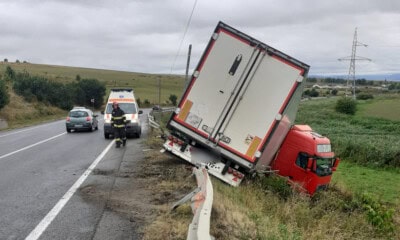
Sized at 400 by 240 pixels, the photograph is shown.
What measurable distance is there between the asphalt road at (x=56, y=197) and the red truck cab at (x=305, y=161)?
4.11 m

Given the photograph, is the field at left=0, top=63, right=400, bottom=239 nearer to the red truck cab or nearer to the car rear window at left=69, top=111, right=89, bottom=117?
the red truck cab

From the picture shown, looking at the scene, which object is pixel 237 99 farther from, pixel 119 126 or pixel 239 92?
pixel 119 126

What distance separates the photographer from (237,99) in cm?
968

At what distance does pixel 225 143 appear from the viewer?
9.73m

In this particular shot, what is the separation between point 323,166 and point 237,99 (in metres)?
2.69

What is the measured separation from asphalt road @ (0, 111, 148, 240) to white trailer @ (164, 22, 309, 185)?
241cm

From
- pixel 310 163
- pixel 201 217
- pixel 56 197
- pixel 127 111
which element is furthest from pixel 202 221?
pixel 127 111

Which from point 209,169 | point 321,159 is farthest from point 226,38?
point 321,159

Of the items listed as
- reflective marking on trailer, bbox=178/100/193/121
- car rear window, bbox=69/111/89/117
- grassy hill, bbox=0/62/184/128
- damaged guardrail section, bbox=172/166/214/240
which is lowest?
grassy hill, bbox=0/62/184/128

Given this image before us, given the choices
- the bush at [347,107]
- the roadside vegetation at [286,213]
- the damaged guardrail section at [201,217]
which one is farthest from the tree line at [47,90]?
the damaged guardrail section at [201,217]

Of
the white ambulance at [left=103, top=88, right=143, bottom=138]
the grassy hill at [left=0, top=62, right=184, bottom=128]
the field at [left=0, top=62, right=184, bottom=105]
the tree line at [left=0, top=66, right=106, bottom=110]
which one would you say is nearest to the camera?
the white ambulance at [left=103, top=88, right=143, bottom=138]

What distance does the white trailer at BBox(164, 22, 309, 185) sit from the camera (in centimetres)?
950

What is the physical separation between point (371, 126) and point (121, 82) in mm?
91334

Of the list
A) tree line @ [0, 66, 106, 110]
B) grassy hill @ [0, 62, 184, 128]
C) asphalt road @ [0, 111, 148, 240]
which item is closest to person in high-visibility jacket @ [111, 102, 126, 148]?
asphalt road @ [0, 111, 148, 240]
